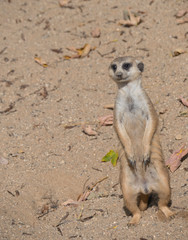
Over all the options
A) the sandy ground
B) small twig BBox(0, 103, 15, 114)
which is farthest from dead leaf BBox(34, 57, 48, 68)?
small twig BBox(0, 103, 15, 114)

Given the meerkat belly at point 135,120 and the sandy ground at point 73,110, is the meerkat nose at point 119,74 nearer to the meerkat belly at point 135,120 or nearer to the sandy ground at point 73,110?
the meerkat belly at point 135,120

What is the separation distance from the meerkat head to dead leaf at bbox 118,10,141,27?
2.35 m

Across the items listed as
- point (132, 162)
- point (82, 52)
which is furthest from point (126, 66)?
point (82, 52)

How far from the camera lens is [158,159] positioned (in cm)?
355

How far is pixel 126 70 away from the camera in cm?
377

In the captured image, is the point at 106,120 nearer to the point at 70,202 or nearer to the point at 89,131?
the point at 89,131

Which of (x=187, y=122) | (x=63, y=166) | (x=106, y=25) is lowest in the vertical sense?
(x=63, y=166)

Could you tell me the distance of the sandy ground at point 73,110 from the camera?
370 cm

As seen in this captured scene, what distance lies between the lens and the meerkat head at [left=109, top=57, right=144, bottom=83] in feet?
12.2

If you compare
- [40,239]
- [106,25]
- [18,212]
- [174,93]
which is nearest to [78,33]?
[106,25]

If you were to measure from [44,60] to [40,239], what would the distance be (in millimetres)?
3116

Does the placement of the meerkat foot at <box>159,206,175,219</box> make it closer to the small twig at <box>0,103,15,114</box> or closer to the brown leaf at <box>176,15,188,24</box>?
the small twig at <box>0,103,15,114</box>

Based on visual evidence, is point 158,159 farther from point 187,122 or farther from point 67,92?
point 67,92

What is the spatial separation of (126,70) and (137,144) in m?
0.70
